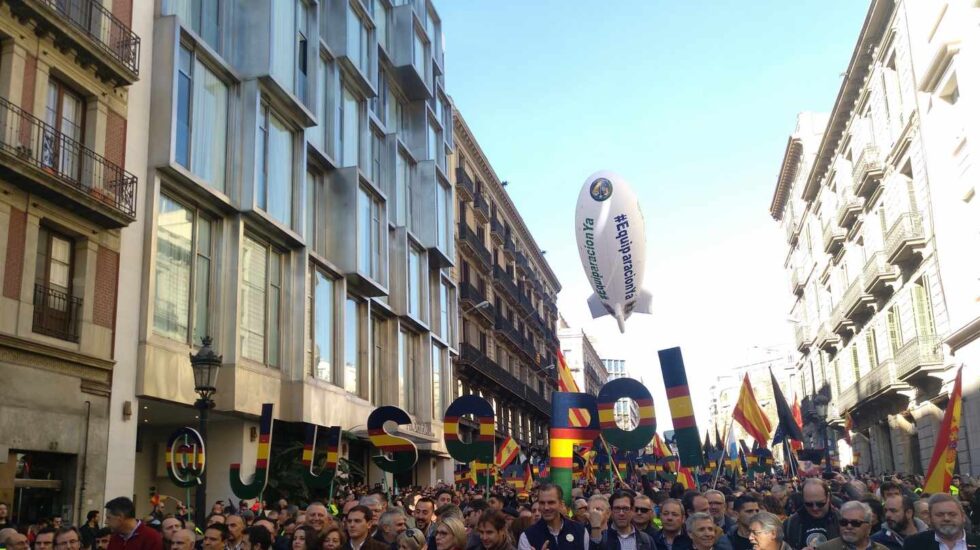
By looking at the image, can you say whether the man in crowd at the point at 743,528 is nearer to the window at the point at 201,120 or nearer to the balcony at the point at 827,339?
the window at the point at 201,120

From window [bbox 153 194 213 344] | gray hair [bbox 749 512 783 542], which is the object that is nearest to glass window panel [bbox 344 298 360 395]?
window [bbox 153 194 213 344]

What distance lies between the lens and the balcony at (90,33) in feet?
52.5

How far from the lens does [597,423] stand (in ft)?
43.0

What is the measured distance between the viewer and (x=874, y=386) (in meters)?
38.3

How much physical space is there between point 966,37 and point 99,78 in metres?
21.0

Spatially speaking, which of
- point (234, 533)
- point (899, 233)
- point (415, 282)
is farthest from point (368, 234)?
point (234, 533)

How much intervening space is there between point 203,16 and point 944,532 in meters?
19.4

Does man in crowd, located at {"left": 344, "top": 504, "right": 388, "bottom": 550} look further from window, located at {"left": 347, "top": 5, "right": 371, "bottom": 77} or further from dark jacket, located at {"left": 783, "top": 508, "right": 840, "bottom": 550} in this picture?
window, located at {"left": 347, "top": 5, "right": 371, "bottom": 77}

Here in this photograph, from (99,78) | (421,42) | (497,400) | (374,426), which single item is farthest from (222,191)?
(497,400)

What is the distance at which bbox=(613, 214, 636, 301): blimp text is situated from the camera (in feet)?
67.6

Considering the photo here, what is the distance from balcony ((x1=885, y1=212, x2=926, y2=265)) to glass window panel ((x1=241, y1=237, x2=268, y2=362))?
20.7 metres

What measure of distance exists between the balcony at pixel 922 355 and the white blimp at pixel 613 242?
47.2ft

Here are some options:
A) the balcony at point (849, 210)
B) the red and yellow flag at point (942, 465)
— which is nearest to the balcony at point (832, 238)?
the balcony at point (849, 210)

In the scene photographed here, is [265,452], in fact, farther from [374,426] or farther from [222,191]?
[222,191]
